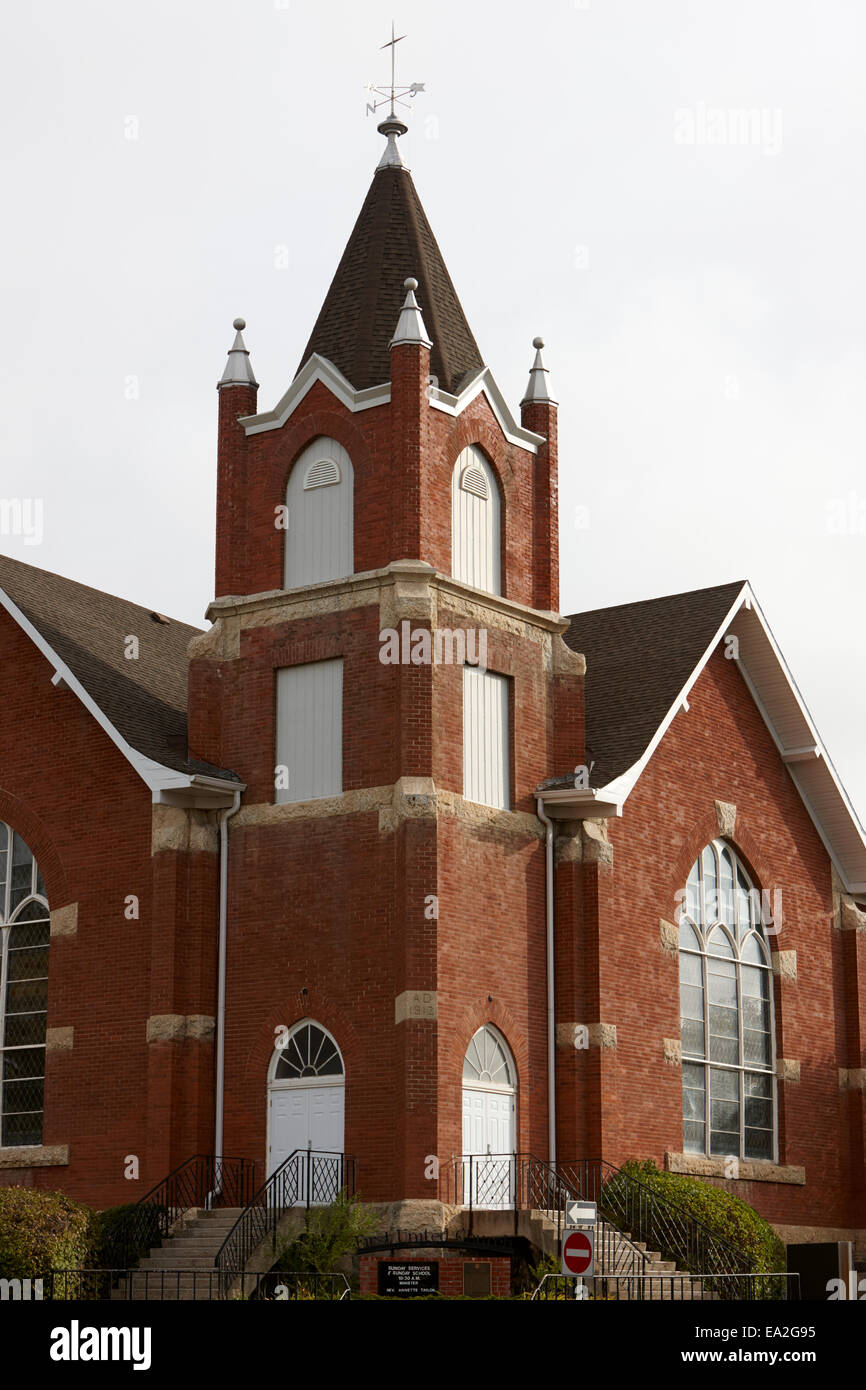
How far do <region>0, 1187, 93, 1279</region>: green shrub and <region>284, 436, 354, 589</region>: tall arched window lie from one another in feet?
29.2

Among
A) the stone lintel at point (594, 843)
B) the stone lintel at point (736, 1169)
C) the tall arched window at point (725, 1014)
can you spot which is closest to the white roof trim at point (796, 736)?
the tall arched window at point (725, 1014)

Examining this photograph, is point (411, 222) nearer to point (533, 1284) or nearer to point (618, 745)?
point (618, 745)

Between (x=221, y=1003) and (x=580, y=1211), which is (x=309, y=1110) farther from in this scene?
(x=580, y=1211)

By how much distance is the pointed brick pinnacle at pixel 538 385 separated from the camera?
95.3ft

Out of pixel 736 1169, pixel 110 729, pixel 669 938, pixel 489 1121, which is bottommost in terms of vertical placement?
pixel 736 1169

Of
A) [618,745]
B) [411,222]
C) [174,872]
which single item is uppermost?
[411,222]

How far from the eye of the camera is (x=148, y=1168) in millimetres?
25531

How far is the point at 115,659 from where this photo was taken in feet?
99.7

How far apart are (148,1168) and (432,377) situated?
37.2 ft

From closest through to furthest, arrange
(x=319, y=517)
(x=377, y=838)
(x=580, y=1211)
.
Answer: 1. (x=580, y=1211)
2. (x=377, y=838)
3. (x=319, y=517)

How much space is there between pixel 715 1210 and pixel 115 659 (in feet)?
39.8

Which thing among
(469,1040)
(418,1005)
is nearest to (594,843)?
(469,1040)

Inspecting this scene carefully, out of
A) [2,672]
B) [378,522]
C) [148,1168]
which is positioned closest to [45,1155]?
[148,1168]

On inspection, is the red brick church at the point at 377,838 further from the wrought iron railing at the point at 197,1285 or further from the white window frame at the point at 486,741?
the wrought iron railing at the point at 197,1285
